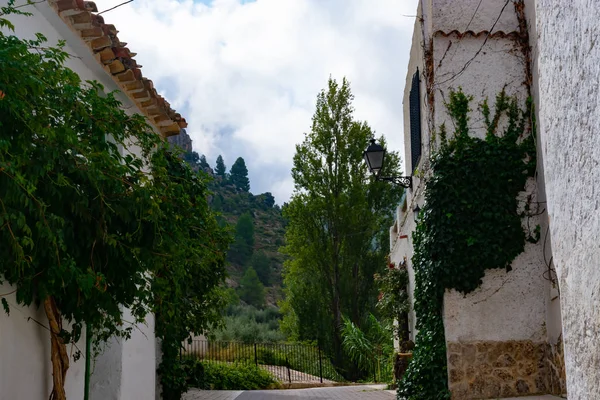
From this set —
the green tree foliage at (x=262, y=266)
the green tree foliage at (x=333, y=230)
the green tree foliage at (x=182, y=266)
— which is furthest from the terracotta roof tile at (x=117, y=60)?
the green tree foliage at (x=262, y=266)

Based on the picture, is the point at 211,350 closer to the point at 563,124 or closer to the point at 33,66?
the point at 33,66

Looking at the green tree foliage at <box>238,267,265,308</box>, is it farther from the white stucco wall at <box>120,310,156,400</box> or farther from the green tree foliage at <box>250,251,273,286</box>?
the white stucco wall at <box>120,310,156,400</box>

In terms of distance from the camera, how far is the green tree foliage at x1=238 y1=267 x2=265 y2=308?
59.2m

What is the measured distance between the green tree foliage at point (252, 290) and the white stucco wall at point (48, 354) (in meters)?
49.6

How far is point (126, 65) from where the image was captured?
8.94 meters

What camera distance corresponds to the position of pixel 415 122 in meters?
12.4

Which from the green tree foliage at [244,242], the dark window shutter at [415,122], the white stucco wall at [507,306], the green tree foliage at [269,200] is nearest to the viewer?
the white stucco wall at [507,306]

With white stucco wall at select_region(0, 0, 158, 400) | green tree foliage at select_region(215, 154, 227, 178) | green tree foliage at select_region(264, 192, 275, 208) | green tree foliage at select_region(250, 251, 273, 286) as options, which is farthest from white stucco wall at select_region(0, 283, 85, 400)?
green tree foliage at select_region(215, 154, 227, 178)

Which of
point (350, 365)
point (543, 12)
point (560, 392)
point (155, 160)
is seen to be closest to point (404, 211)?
point (560, 392)

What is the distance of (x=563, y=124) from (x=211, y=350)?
70.1 feet

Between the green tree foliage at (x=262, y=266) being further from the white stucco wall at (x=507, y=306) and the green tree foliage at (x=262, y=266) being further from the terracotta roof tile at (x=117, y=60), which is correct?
the white stucco wall at (x=507, y=306)

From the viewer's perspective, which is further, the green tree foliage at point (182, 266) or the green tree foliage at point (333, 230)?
the green tree foliage at point (333, 230)

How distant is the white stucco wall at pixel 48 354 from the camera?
6105 mm

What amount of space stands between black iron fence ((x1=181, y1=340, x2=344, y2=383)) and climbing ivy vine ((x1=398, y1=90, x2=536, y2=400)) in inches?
483
